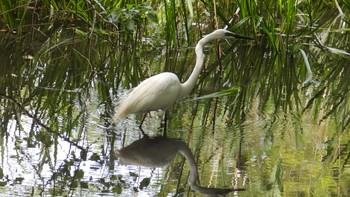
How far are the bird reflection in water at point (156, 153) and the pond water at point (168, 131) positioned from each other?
0.02 m

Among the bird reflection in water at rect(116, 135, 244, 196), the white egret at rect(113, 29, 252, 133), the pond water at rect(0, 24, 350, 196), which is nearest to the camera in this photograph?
the pond water at rect(0, 24, 350, 196)

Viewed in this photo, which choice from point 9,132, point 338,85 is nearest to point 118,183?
point 9,132

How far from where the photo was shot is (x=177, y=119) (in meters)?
6.22

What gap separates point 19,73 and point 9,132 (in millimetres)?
1996

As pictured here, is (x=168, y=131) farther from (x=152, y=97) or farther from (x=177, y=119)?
(x=177, y=119)

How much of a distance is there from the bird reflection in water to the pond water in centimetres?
2

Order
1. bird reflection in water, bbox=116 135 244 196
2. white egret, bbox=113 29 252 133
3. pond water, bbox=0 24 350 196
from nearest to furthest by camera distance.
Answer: pond water, bbox=0 24 350 196
bird reflection in water, bbox=116 135 244 196
white egret, bbox=113 29 252 133

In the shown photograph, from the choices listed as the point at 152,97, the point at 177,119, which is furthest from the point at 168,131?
the point at 177,119

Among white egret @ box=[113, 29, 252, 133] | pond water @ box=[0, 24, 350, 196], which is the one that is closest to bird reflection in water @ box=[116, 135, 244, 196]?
pond water @ box=[0, 24, 350, 196]

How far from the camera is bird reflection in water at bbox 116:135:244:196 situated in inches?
196

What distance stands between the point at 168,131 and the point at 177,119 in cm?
40

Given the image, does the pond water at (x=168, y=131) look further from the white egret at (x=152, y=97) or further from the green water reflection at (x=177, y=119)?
the white egret at (x=152, y=97)

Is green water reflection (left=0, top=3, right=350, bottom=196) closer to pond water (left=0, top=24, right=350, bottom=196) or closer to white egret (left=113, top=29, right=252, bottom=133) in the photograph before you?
pond water (left=0, top=24, right=350, bottom=196)

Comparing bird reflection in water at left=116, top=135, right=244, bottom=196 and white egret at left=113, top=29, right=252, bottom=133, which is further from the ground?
white egret at left=113, top=29, right=252, bottom=133
